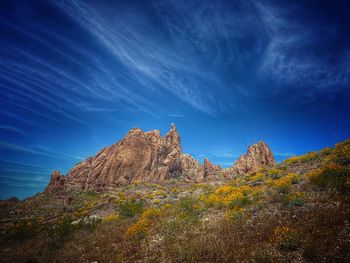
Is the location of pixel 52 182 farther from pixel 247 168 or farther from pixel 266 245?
pixel 266 245

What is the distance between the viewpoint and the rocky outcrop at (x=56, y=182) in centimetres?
5677

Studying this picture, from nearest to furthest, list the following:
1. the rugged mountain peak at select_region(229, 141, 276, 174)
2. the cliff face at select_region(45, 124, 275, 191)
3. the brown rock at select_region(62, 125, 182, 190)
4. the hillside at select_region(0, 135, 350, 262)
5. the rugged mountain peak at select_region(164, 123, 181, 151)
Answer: the hillside at select_region(0, 135, 350, 262), the rugged mountain peak at select_region(229, 141, 276, 174), the cliff face at select_region(45, 124, 275, 191), the brown rock at select_region(62, 125, 182, 190), the rugged mountain peak at select_region(164, 123, 181, 151)

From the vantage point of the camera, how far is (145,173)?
69.6 metres

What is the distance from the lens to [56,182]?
59375 millimetres

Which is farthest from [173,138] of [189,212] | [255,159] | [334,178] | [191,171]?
[334,178]

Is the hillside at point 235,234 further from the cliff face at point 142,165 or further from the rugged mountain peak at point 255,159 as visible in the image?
the rugged mountain peak at point 255,159

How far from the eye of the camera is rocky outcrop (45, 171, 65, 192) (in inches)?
2235

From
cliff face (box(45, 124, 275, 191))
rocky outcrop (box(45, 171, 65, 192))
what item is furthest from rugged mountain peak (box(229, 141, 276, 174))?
rocky outcrop (box(45, 171, 65, 192))

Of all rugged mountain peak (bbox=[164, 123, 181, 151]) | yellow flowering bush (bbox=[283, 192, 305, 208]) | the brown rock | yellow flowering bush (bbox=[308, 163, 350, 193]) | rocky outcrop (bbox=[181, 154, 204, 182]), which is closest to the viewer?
yellow flowering bush (bbox=[308, 163, 350, 193])

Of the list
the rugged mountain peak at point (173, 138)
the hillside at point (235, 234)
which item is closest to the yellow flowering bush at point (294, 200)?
the hillside at point (235, 234)

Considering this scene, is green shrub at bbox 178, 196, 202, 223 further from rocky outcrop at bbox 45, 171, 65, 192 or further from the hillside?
rocky outcrop at bbox 45, 171, 65, 192

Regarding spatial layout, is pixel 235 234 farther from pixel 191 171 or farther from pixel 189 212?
pixel 191 171

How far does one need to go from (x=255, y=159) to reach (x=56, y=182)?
214ft

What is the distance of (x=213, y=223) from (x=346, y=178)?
7.40 metres
